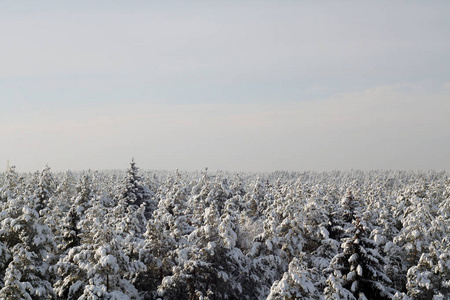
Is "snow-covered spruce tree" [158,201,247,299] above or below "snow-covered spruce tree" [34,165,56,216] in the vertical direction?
below

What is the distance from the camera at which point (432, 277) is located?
75.8 ft

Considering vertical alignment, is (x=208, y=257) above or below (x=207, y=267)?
above

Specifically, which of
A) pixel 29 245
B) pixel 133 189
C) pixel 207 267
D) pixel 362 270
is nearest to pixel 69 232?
pixel 29 245

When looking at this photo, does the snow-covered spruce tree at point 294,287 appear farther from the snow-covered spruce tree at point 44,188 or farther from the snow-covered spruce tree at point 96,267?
the snow-covered spruce tree at point 44,188

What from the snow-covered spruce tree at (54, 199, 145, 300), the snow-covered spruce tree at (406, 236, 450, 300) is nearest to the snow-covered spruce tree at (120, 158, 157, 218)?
the snow-covered spruce tree at (54, 199, 145, 300)

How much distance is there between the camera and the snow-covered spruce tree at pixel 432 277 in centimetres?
2256

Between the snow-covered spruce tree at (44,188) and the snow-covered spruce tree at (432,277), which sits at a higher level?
the snow-covered spruce tree at (44,188)

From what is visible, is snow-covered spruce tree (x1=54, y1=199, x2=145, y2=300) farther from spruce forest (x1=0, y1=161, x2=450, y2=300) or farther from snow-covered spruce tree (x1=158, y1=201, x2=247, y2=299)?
snow-covered spruce tree (x1=158, y1=201, x2=247, y2=299)

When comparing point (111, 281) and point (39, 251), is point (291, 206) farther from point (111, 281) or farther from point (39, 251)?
point (39, 251)

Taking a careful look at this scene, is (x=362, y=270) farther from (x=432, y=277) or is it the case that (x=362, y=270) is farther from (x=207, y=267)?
(x=207, y=267)

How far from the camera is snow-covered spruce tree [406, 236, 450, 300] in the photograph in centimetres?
2256

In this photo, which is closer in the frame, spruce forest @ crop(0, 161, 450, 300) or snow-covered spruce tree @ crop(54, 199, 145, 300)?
snow-covered spruce tree @ crop(54, 199, 145, 300)

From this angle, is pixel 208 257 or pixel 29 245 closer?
pixel 29 245

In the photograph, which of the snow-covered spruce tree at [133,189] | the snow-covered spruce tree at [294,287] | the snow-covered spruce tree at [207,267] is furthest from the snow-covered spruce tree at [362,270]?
the snow-covered spruce tree at [133,189]
